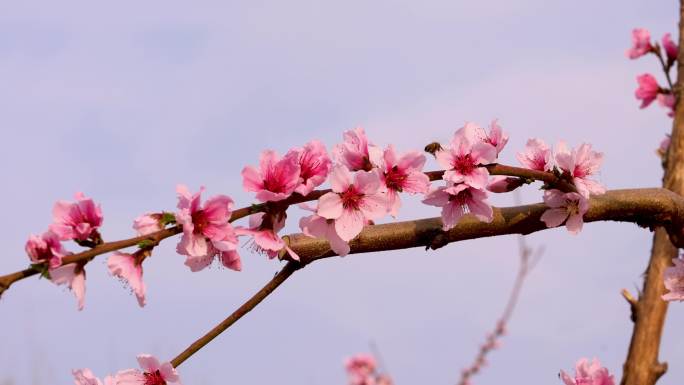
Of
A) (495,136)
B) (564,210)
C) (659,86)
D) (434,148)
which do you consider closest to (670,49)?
(659,86)

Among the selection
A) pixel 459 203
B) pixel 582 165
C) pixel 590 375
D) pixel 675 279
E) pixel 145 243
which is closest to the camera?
pixel 145 243

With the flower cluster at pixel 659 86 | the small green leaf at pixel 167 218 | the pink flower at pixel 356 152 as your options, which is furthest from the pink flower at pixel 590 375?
the flower cluster at pixel 659 86

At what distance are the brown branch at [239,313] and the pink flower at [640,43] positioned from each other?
14.7ft

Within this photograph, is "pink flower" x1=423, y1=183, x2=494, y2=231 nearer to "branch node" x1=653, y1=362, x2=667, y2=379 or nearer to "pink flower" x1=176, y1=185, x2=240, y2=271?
"pink flower" x1=176, y1=185, x2=240, y2=271

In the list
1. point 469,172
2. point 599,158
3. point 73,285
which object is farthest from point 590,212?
point 73,285

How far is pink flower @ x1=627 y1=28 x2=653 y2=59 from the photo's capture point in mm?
6367

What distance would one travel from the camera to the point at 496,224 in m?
2.77

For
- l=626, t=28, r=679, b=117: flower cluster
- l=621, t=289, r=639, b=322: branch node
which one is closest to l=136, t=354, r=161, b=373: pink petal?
l=621, t=289, r=639, b=322: branch node

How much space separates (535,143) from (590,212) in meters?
0.32

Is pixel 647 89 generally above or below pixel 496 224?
above

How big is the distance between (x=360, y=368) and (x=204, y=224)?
7.62 metres

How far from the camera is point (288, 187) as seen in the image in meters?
2.29

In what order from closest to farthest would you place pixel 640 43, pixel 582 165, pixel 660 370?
pixel 582 165
pixel 660 370
pixel 640 43

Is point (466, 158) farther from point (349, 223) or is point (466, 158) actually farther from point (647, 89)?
point (647, 89)
